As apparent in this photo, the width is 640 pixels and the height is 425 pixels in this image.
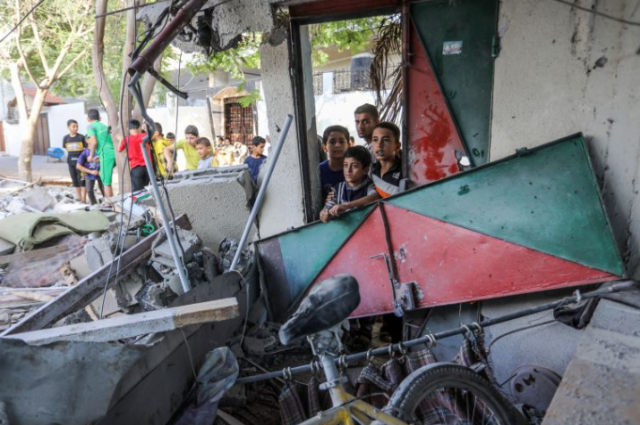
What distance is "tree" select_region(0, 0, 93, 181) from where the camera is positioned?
13102 millimetres

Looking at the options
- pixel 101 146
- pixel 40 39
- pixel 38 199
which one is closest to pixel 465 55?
pixel 101 146

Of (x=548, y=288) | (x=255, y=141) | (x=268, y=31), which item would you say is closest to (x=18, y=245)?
(x=255, y=141)

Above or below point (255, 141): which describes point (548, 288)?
below

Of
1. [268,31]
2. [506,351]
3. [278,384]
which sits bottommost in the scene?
[278,384]

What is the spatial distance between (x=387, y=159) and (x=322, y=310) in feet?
8.23

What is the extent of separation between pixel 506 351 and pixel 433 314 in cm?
67

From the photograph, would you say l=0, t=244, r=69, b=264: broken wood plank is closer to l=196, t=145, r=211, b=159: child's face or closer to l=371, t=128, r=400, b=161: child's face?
l=196, t=145, r=211, b=159: child's face

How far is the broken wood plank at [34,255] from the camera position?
675cm

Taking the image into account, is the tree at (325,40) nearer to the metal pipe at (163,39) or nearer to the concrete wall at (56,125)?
the metal pipe at (163,39)

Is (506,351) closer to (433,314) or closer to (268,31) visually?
(433,314)

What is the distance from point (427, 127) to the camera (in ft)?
14.1

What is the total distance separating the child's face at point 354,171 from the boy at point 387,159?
0.13m

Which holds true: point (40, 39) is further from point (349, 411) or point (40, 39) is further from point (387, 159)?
point (349, 411)

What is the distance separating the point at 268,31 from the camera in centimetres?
448
